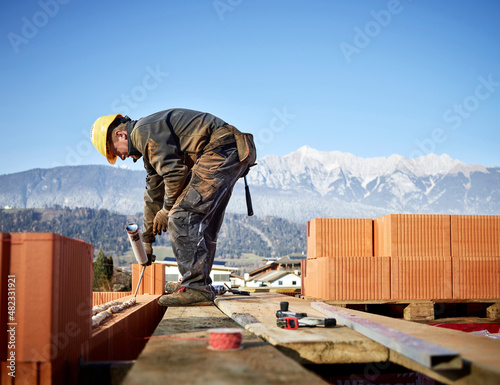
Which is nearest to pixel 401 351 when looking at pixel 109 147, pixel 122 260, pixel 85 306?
pixel 85 306

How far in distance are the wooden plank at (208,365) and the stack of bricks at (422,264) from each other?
425 cm

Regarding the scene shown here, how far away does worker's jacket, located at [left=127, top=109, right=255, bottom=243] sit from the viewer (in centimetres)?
440

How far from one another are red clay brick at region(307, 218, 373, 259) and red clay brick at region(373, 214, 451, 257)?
17.7 inches

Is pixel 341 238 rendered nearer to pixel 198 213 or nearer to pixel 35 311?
pixel 198 213

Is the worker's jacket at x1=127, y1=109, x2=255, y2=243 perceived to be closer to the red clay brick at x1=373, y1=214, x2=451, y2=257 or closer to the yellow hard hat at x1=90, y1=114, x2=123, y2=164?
the yellow hard hat at x1=90, y1=114, x2=123, y2=164

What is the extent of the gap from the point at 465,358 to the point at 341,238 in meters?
5.24

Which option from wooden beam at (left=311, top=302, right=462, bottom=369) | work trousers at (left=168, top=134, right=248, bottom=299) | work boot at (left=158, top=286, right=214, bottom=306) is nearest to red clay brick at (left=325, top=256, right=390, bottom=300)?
work trousers at (left=168, top=134, right=248, bottom=299)

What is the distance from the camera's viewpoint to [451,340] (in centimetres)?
224

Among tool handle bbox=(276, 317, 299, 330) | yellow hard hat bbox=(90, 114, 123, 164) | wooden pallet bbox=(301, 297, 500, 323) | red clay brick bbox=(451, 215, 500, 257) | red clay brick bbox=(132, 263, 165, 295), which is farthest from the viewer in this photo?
red clay brick bbox=(132, 263, 165, 295)

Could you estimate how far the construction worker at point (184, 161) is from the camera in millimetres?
4281

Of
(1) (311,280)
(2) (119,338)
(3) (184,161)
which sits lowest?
(1) (311,280)

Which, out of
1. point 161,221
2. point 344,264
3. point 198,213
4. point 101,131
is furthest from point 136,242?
point 344,264

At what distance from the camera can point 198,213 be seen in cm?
433

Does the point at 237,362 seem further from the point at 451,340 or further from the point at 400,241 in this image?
the point at 400,241
